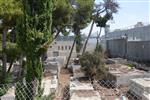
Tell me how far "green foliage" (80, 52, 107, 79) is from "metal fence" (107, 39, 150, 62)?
7.19 metres

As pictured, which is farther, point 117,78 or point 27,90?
point 117,78

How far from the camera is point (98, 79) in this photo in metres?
18.1

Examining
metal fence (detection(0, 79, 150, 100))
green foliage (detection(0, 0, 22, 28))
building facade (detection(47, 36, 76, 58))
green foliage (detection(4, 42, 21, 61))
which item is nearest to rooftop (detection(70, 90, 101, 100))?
metal fence (detection(0, 79, 150, 100))

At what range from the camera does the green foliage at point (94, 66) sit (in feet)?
60.0

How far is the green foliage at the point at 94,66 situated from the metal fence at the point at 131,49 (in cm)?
719

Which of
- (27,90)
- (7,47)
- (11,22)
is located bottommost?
(27,90)

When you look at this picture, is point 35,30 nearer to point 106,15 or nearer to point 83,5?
point 83,5

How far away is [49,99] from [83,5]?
1641 centimetres

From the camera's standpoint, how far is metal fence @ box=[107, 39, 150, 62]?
25.2m

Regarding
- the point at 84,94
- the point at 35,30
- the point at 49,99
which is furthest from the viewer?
the point at 84,94

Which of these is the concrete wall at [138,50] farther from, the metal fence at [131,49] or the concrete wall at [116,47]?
the concrete wall at [116,47]

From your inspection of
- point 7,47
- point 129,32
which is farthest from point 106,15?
point 7,47

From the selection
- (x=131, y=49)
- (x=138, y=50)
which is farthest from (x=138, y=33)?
(x=138, y=50)

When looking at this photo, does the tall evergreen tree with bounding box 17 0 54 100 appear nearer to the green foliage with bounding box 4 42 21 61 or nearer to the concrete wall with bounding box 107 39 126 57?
the green foliage with bounding box 4 42 21 61
